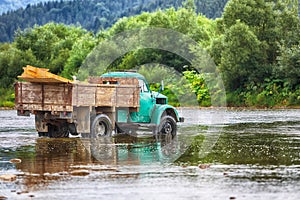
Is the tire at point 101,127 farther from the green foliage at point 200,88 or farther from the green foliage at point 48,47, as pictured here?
the green foliage at point 48,47

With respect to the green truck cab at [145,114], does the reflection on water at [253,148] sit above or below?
below

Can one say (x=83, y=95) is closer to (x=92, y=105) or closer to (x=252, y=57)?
(x=92, y=105)

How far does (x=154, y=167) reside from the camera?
52.6 feet

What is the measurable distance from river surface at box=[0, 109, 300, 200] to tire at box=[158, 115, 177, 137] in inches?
42.3

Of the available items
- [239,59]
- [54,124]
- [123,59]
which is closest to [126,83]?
[54,124]

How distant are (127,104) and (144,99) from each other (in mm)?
766

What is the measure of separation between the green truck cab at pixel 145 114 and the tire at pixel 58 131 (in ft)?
5.91

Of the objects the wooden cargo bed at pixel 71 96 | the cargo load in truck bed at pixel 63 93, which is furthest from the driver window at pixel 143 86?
the wooden cargo bed at pixel 71 96

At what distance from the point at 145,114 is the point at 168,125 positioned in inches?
43.6

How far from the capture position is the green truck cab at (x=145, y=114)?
2550 centimetres

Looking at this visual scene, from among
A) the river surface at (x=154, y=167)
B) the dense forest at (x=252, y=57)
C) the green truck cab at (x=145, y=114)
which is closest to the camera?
the river surface at (x=154, y=167)

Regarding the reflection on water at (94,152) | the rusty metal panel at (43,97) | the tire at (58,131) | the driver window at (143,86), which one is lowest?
the reflection on water at (94,152)

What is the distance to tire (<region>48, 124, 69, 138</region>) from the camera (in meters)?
25.4

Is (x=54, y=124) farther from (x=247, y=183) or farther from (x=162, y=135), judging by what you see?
(x=247, y=183)
